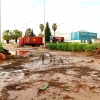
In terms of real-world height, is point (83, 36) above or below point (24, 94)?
above

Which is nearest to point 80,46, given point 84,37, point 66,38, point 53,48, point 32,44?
point 53,48

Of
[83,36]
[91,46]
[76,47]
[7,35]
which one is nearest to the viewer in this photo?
[91,46]

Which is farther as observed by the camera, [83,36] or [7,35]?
[7,35]

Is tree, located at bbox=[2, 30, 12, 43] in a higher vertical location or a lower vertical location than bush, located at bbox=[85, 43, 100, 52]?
higher

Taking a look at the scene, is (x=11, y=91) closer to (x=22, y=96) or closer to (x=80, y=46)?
(x=22, y=96)

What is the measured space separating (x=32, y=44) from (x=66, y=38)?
1498 inches

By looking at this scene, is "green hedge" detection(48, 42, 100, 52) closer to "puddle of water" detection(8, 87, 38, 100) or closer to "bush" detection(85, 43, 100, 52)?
"bush" detection(85, 43, 100, 52)

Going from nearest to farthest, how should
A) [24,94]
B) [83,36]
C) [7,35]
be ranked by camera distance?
[24,94] → [83,36] → [7,35]

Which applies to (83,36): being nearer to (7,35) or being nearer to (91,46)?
(7,35)

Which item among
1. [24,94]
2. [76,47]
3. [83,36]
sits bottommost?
[24,94]

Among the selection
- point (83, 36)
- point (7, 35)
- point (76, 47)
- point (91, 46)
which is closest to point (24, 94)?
point (91, 46)

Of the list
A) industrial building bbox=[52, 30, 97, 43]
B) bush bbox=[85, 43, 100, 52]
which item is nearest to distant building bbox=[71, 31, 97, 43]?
industrial building bbox=[52, 30, 97, 43]

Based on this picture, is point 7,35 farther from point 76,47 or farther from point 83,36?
point 76,47

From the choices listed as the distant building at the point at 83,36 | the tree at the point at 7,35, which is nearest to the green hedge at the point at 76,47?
the distant building at the point at 83,36
